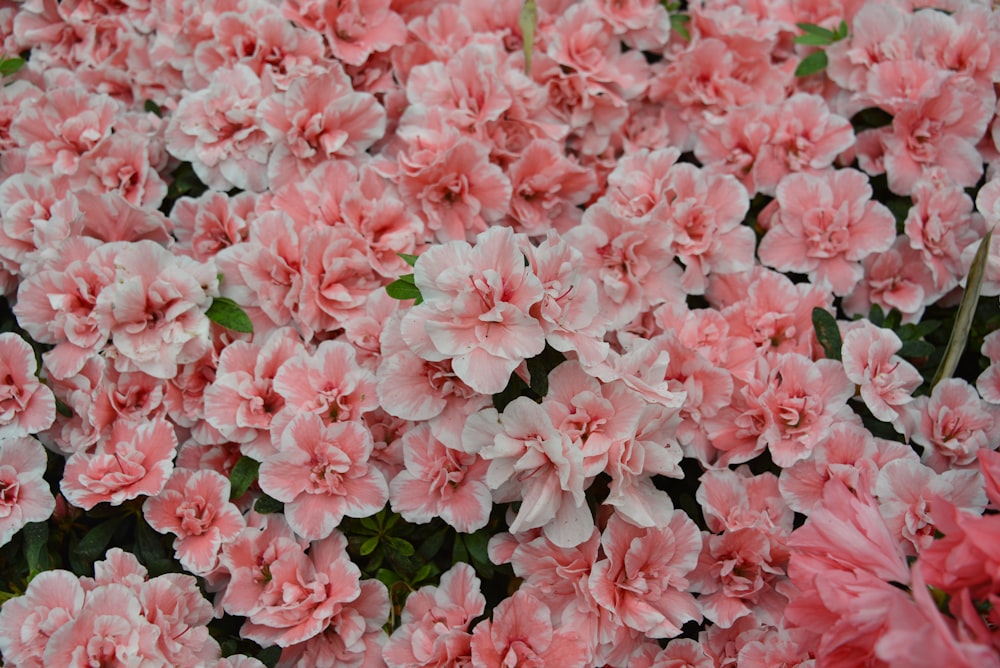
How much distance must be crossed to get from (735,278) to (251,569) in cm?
125

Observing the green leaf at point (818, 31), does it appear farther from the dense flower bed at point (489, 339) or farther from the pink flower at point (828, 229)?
the pink flower at point (828, 229)

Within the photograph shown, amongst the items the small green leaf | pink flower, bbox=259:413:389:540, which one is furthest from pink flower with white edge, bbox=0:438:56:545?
the small green leaf

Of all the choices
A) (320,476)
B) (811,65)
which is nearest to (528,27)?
(811,65)

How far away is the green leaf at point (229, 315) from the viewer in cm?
182

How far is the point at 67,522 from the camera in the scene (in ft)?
5.91

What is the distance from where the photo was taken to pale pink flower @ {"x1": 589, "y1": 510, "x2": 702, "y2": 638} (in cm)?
163

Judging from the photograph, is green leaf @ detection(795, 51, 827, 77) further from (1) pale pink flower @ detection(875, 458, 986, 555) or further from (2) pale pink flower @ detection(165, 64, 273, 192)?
Result: (2) pale pink flower @ detection(165, 64, 273, 192)

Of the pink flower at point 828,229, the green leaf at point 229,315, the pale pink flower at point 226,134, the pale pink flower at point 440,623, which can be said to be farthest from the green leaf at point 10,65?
the pink flower at point 828,229

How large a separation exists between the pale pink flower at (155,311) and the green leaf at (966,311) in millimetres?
1571

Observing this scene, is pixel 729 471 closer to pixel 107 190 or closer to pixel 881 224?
pixel 881 224

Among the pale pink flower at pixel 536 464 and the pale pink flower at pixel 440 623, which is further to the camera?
the pale pink flower at pixel 440 623

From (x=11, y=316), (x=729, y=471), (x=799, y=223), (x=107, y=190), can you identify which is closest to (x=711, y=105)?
(x=799, y=223)

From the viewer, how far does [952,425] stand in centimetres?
177

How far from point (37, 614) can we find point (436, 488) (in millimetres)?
763
